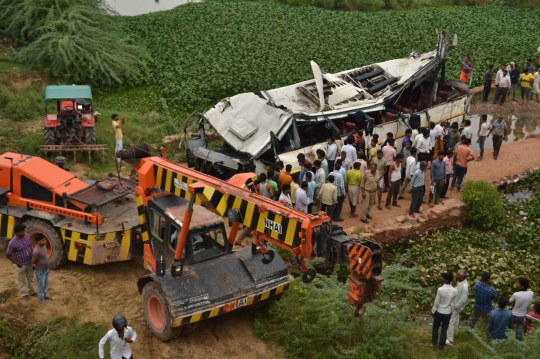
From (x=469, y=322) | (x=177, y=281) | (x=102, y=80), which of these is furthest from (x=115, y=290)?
(x=102, y=80)

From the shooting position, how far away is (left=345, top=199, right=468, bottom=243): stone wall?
13555 mm

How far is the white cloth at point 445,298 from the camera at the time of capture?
9164mm

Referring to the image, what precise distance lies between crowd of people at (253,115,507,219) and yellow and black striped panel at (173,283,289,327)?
2.62 meters

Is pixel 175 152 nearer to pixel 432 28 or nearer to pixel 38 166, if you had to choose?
pixel 38 166

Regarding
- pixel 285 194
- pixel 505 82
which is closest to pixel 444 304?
pixel 285 194

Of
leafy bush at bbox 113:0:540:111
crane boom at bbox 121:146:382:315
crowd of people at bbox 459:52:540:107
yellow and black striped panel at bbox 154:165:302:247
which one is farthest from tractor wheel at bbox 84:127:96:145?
crowd of people at bbox 459:52:540:107

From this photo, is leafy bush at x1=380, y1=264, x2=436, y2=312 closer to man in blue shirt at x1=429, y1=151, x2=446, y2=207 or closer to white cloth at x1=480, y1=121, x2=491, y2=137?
man in blue shirt at x1=429, y1=151, x2=446, y2=207

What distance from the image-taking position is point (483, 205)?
14.7 meters

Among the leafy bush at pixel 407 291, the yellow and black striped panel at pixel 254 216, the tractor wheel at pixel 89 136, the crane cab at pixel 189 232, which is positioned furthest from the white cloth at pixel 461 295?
the tractor wheel at pixel 89 136

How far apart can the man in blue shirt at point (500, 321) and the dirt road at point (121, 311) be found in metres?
3.36

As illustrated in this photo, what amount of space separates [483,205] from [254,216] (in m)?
8.04

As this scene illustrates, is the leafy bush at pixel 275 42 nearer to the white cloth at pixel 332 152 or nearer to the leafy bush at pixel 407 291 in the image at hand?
the white cloth at pixel 332 152

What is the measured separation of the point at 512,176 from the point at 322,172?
6.25 m

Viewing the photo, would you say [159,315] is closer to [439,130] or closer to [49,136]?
[49,136]
